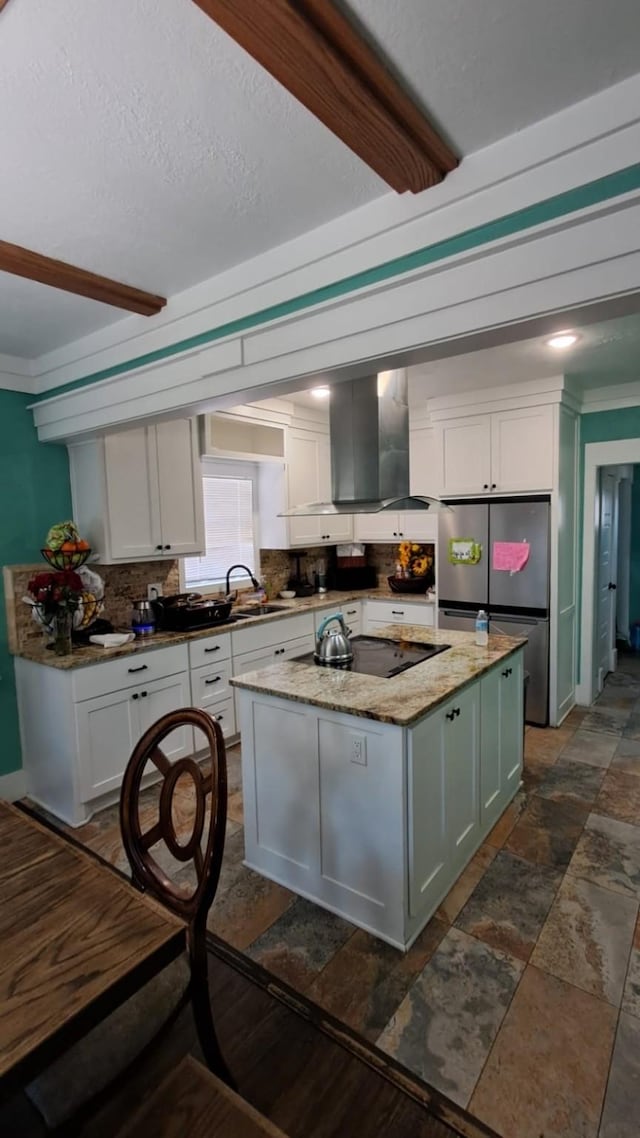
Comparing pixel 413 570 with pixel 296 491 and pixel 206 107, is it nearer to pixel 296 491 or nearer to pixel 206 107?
pixel 296 491

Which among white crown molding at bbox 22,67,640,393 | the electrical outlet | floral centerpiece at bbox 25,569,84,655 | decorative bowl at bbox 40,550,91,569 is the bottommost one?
the electrical outlet

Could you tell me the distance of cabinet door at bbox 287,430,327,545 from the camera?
4.48 meters

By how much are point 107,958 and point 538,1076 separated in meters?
1.33

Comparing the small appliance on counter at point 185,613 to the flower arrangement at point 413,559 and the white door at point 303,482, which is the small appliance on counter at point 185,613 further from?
the flower arrangement at point 413,559

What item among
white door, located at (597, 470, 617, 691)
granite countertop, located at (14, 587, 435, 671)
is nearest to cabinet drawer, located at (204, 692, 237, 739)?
granite countertop, located at (14, 587, 435, 671)

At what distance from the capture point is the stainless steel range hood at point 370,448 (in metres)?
2.84

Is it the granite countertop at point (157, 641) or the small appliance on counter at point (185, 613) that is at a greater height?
the small appliance on counter at point (185, 613)

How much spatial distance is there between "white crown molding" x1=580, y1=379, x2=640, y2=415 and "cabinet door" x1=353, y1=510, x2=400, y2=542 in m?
1.72

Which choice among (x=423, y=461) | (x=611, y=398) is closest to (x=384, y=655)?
(x=423, y=461)

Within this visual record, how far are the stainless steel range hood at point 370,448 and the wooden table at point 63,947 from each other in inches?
80.6

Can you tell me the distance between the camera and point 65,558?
118 inches

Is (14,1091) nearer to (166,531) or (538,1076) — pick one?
(538,1076)

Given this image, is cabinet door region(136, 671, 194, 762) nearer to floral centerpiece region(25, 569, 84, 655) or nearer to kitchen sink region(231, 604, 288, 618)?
floral centerpiece region(25, 569, 84, 655)

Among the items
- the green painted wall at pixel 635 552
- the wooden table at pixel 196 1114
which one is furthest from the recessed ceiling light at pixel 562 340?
the green painted wall at pixel 635 552
